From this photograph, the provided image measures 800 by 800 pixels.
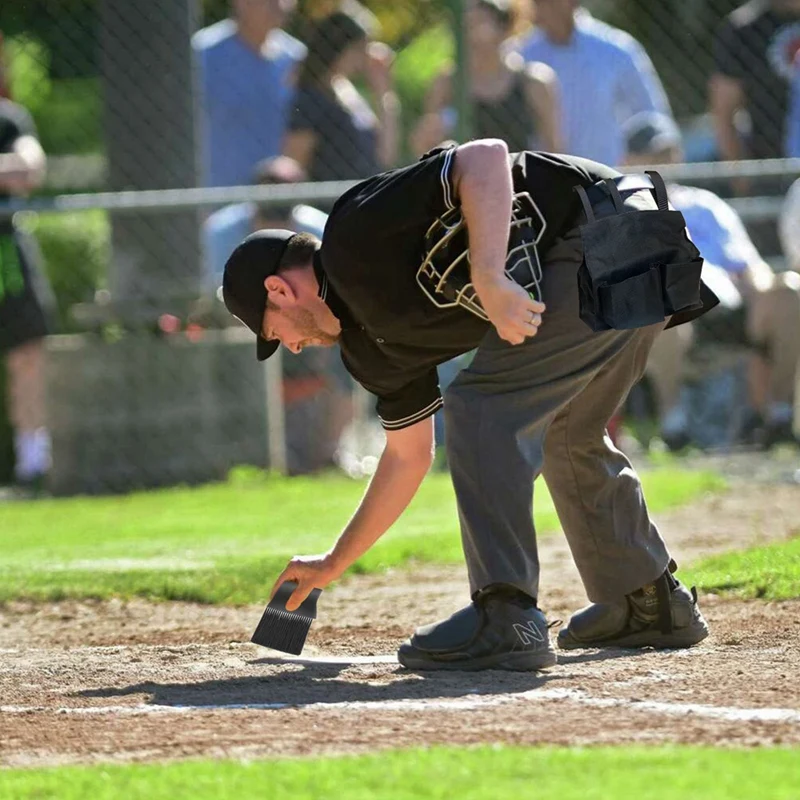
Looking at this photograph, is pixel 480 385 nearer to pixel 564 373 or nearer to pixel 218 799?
pixel 564 373

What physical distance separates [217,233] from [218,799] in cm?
727

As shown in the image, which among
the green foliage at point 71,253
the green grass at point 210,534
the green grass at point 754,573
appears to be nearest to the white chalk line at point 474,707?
the green grass at point 754,573

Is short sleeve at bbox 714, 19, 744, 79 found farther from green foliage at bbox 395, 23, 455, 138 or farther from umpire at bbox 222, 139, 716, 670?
green foliage at bbox 395, 23, 455, 138

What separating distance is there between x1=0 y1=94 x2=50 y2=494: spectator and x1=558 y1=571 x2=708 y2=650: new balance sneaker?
564cm

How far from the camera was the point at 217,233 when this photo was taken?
1034cm

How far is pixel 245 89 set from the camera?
412 inches

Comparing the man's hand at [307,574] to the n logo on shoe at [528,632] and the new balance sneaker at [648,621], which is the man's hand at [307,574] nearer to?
the n logo on shoe at [528,632]

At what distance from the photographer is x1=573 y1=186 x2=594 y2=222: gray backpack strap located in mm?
4703

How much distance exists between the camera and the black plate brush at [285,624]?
5.09 meters

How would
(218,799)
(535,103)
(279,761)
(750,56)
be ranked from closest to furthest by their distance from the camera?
(218,799)
(279,761)
(535,103)
(750,56)

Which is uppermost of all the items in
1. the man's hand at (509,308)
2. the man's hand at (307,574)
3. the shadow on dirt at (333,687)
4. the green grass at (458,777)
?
the man's hand at (509,308)

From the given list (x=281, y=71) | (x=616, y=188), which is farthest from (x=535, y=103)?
(x=616, y=188)

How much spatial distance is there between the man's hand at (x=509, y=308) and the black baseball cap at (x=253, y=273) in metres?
0.63

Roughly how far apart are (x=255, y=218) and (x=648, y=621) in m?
5.74
